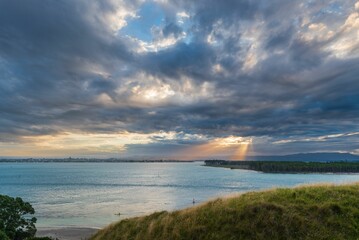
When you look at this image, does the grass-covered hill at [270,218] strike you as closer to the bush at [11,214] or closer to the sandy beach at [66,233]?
the bush at [11,214]

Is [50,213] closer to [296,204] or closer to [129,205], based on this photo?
[129,205]

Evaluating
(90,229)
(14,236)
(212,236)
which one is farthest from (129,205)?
(212,236)

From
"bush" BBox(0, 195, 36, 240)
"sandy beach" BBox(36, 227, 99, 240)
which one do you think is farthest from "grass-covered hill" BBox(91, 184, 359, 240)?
"sandy beach" BBox(36, 227, 99, 240)

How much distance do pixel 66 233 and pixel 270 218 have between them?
46798mm

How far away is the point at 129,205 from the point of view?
87.9m

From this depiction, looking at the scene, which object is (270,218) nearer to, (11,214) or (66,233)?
(11,214)

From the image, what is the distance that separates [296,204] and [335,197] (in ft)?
10.3

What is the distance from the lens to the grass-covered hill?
17.6 metres

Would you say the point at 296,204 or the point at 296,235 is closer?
the point at 296,235

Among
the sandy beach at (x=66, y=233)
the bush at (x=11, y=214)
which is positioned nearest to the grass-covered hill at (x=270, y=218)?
the bush at (x=11, y=214)

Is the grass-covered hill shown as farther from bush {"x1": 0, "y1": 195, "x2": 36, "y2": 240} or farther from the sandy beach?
the sandy beach

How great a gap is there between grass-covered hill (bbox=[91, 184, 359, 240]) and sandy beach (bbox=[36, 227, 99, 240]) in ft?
105

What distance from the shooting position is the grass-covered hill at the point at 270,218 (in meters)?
17.6

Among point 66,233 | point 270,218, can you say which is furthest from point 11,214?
point 270,218
